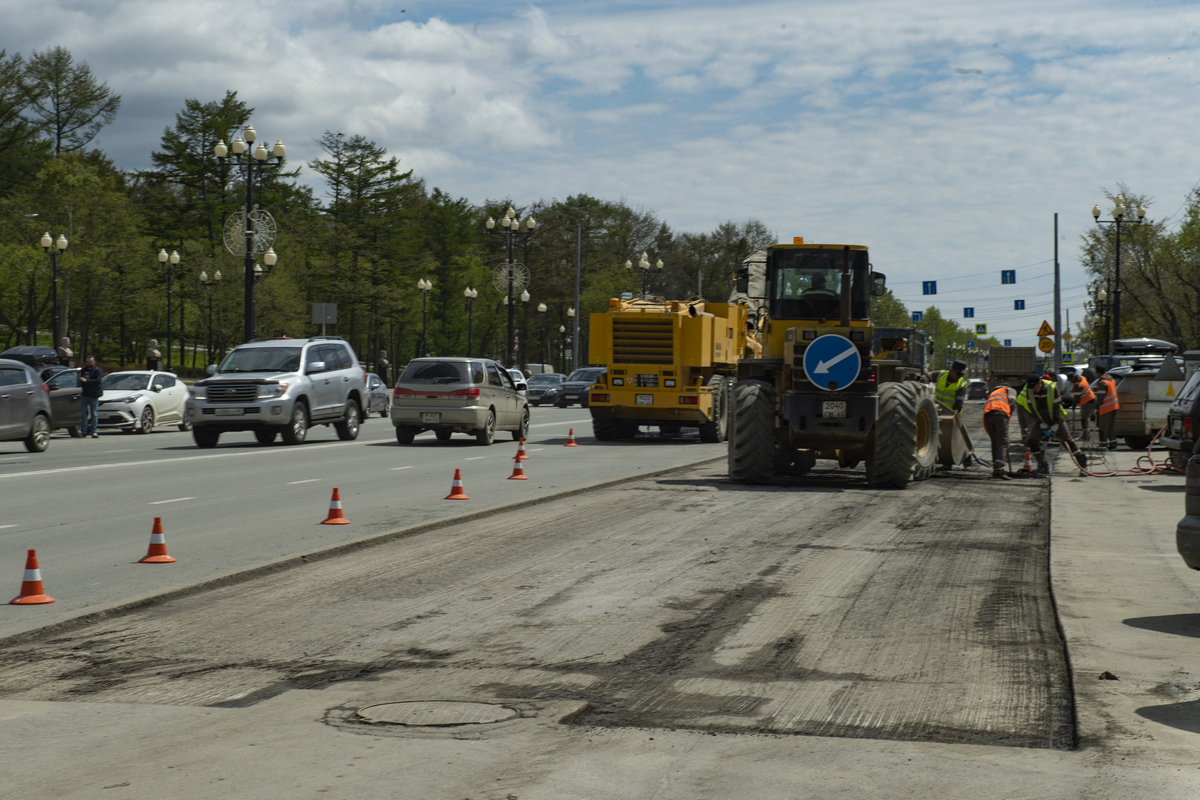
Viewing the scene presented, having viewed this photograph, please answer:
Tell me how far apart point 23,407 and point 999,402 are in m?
16.8

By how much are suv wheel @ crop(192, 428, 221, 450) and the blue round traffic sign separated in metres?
13.6

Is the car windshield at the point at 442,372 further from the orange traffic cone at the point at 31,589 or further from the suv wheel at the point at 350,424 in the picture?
the orange traffic cone at the point at 31,589

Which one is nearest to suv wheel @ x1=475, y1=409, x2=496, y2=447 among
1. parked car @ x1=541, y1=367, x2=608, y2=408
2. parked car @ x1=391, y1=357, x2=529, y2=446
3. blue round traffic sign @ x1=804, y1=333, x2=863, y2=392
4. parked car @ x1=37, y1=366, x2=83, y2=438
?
parked car @ x1=391, y1=357, x2=529, y2=446

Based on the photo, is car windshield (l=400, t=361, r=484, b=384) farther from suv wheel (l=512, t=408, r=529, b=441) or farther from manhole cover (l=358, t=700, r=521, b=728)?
manhole cover (l=358, t=700, r=521, b=728)

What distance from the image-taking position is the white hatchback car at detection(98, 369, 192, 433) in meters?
31.8

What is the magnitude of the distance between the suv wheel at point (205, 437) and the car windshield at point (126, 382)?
27.1 ft

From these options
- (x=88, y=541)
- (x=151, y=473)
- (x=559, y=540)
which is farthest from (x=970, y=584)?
(x=151, y=473)

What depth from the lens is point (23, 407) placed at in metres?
23.2

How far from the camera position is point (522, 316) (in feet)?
347

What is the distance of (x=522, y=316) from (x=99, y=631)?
9836 centimetres

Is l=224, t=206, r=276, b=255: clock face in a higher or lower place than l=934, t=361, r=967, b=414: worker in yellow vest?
higher

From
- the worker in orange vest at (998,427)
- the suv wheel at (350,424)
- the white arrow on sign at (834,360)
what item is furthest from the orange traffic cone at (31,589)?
the suv wheel at (350,424)

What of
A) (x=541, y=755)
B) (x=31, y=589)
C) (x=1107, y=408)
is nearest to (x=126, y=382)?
(x=1107, y=408)

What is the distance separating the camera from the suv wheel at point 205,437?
2530 cm
